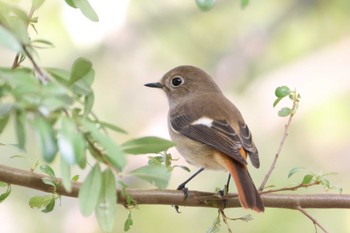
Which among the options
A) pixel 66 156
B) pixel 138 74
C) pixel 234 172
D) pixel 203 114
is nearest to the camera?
pixel 66 156

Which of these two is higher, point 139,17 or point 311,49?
point 311,49

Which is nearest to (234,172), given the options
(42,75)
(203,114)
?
(203,114)

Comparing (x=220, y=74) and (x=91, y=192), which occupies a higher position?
(x=91, y=192)

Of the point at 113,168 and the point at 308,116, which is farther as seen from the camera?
the point at 308,116

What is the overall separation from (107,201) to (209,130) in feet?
6.99

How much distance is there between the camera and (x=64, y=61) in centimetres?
659

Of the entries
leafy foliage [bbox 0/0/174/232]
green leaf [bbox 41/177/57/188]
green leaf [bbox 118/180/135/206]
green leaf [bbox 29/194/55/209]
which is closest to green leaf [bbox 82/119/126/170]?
leafy foliage [bbox 0/0/174/232]

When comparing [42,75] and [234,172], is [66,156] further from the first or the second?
[234,172]

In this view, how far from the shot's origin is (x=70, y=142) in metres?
1.47

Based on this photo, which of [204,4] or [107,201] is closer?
[107,201]

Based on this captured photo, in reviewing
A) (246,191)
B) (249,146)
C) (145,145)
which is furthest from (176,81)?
(145,145)

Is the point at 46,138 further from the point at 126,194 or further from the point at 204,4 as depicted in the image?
the point at 126,194

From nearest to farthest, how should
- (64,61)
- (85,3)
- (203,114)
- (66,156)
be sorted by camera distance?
(66,156) → (85,3) → (203,114) → (64,61)

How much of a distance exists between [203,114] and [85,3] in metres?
2.23
